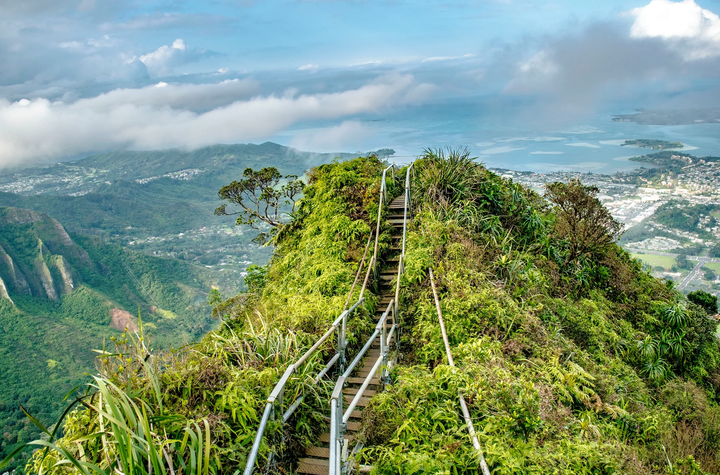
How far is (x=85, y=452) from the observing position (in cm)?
321

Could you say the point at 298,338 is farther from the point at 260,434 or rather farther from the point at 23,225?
the point at 23,225

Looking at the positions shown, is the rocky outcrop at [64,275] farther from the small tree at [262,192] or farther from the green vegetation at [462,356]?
the green vegetation at [462,356]

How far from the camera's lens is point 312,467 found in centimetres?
400

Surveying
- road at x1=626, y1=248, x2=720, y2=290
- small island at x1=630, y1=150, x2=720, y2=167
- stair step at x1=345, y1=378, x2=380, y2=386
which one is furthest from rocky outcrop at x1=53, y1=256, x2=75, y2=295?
small island at x1=630, y1=150, x2=720, y2=167

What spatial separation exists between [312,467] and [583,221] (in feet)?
30.3

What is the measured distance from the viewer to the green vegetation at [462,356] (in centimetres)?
347

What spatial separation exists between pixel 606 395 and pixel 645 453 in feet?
4.38

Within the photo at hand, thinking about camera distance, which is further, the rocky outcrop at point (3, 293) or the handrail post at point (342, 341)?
the rocky outcrop at point (3, 293)

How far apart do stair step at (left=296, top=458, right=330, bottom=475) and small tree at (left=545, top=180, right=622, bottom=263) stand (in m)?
8.90

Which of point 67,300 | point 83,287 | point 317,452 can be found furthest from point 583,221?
point 83,287

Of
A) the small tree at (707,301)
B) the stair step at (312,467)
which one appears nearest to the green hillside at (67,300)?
the small tree at (707,301)

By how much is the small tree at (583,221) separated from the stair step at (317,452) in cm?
868

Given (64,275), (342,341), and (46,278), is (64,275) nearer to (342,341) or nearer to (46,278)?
(46,278)

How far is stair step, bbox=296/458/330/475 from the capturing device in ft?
12.9
